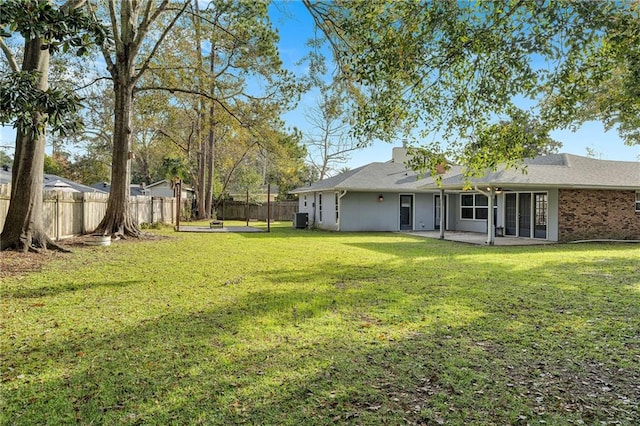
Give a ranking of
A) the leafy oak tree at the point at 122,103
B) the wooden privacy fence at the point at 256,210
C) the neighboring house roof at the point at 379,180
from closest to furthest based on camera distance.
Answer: the leafy oak tree at the point at 122,103, the neighboring house roof at the point at 379,180, the wooden privacy fence at the point at 256,210

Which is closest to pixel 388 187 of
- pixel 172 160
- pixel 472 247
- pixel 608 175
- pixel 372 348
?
pixel 472 247

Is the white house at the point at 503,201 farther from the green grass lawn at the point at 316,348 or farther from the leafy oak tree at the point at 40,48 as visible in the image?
the leafy oak tree at the point at 40,48

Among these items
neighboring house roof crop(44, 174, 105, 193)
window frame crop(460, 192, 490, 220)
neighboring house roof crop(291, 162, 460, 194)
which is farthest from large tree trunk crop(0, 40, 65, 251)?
window frame crop(460, 192, 490, 220)

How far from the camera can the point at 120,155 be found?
13203 mm

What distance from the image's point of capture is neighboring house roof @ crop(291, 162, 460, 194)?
62.7 feet

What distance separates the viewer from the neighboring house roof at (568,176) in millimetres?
14008

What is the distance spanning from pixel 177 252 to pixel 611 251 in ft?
40.8

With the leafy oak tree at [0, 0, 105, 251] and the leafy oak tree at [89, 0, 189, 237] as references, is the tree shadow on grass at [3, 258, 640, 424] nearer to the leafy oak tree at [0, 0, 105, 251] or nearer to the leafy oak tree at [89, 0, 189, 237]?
the leafy oak tree at [0, 0, 105, 251]

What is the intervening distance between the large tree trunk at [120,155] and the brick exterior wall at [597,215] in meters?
14.8

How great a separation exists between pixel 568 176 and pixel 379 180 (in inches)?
314

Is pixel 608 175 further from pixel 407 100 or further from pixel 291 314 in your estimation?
pixel 291 314

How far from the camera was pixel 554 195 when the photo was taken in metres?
14.9

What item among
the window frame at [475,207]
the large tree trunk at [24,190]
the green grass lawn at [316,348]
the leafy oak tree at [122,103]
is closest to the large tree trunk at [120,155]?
the leafy oak tree at [122,103]

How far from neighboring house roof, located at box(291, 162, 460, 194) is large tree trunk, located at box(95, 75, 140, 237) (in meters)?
8.94
